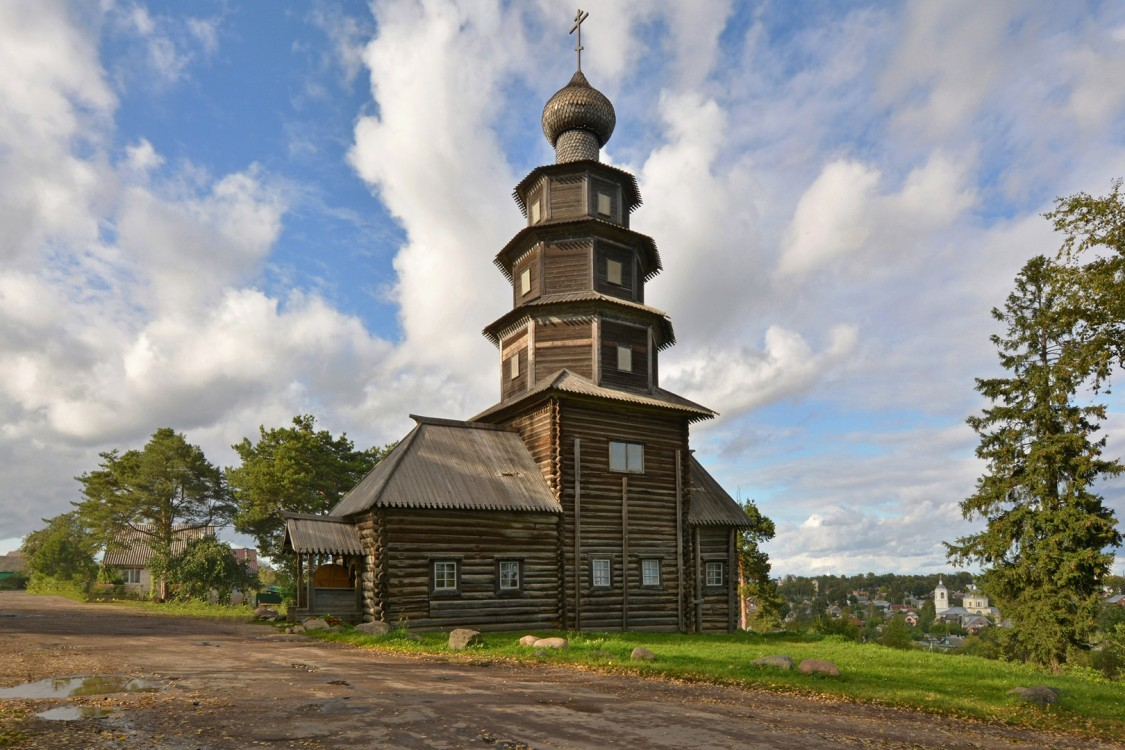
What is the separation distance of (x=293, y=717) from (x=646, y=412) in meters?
20.1

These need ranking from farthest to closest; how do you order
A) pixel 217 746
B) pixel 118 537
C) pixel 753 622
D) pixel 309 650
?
pixel 118 537 < pixel 753 622 < pixel 309 650 < pixel 217 746

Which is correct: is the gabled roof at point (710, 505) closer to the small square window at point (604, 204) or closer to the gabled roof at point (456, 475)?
the gabled roof at point (456, 475)

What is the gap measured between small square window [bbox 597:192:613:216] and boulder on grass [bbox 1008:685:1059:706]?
2301 centimetres

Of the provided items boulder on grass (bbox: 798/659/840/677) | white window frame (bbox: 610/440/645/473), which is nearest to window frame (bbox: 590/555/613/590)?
white window frame (bbox: 610/440/645/473)

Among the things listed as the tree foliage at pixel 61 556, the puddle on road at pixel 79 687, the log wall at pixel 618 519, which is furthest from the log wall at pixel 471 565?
the tree foliage at pixel 61 556

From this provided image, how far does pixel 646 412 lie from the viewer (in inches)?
1110

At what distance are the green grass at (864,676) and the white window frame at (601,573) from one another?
3519mm

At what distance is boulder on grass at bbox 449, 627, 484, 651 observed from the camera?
18422mm

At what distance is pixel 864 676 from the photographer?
49.0 ft


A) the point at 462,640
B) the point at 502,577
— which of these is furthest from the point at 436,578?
the point at 462,640

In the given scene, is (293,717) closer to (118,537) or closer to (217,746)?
(217,746)

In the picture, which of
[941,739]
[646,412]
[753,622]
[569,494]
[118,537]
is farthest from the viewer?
[118,537]

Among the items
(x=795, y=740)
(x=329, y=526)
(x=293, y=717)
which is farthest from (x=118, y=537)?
(x=795, y=740)

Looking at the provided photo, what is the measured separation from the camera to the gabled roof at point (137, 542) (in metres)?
51.8
